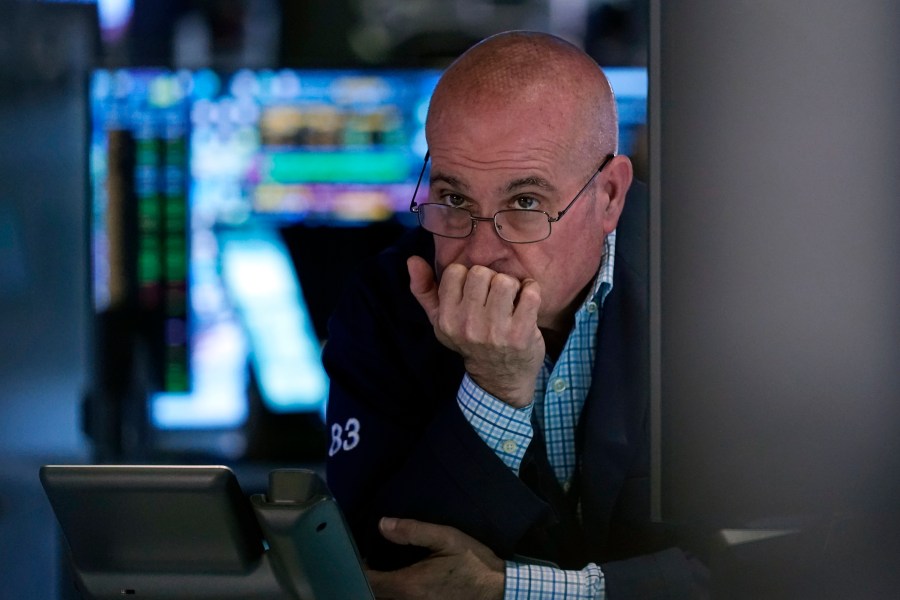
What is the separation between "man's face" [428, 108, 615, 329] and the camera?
4.06 feet

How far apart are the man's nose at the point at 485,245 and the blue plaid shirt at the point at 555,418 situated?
0.15 metres

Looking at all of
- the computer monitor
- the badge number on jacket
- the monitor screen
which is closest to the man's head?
the badge number on jacket

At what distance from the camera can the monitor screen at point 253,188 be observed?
2.63 meters

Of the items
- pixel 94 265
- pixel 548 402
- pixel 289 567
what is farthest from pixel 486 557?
pixel 94 265

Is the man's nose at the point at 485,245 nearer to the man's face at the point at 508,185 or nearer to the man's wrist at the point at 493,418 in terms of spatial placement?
the man's face at the point at 508,185

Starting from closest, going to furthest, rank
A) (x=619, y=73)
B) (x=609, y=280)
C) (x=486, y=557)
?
1. (x=486, y=557)
2. (x=609, y=280)
3. (x=619, y=73)

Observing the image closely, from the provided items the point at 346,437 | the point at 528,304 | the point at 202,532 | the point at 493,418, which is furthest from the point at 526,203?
the point at 202,532

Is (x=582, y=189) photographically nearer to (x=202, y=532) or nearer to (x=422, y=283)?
(x=422, y=283)

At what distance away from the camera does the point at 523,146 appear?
4.11 feet

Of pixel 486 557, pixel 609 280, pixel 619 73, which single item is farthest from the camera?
pixel 619 73

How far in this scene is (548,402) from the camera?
138cm

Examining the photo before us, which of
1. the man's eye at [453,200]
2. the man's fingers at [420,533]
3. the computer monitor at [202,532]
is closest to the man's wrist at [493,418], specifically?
the man's fingers at [420,533]

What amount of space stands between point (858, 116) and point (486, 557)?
27.9 inches

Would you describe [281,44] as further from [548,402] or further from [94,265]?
[548,402]
